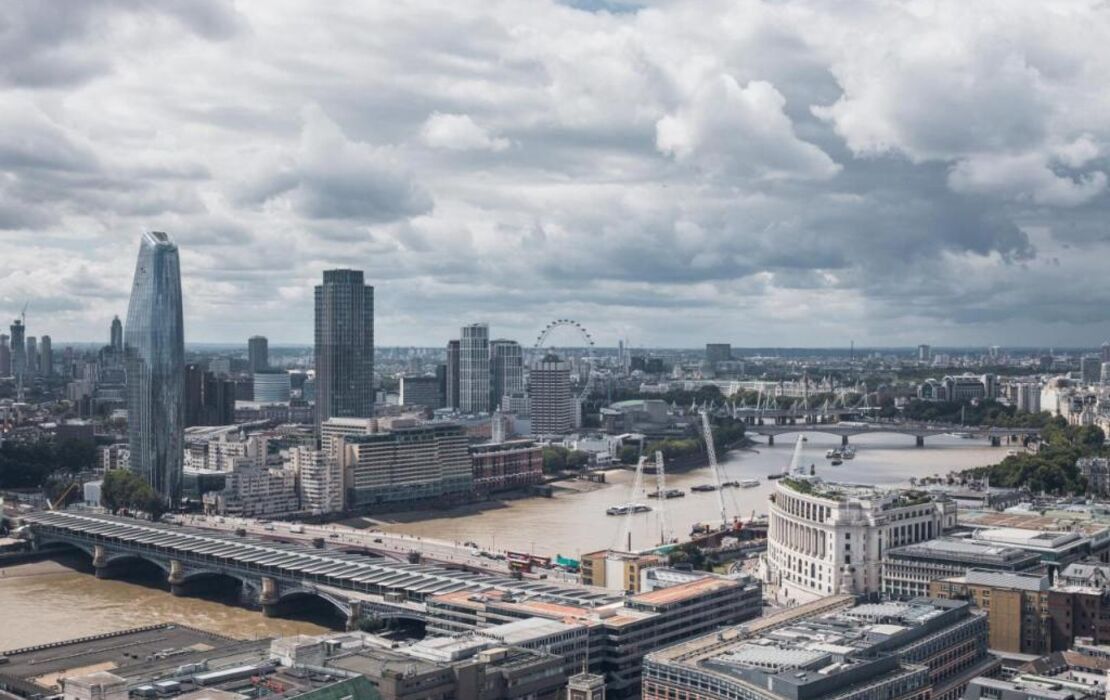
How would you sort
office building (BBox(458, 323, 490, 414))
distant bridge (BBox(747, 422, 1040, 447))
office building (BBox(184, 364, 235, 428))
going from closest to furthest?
office building (BBox(184, 364, 235, 428)) → distant bridge (BBox(747, 422, 1040, 447)) → office building (BBox(458, 323, 490, 414))

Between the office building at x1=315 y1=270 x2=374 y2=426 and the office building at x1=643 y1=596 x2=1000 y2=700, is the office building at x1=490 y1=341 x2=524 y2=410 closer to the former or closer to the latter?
the office building at x1=315 y1=270 x2=374 y2=426

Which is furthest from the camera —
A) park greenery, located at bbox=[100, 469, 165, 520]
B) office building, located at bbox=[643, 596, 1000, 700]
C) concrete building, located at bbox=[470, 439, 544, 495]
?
concrete building, located at bbox=[470, 439, 544, 495]

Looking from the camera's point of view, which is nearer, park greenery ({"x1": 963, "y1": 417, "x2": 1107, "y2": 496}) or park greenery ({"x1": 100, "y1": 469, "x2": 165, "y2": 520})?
park greenery ({"x1": 100, "y1": 469, "x2": 165, "y2": 520})

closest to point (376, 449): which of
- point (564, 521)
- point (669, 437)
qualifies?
point (564, 521)

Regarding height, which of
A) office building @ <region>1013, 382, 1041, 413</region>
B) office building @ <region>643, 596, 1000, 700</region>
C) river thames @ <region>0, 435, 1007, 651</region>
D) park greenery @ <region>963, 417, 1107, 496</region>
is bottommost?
river thames @ <region>0, 435, 1007, 651</region>

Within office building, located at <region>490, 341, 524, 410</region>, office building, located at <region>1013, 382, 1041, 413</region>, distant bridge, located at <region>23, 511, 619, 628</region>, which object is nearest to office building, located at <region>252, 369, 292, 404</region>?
office building, located at <region>490, 341, 524, 410</region>

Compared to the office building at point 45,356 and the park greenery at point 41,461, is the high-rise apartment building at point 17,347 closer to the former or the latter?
the office building at point 45,356

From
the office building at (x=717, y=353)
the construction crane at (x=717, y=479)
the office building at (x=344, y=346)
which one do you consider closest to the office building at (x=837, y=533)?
the construction crane at (x=717, y=479)

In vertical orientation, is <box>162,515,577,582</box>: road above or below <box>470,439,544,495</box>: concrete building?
below
